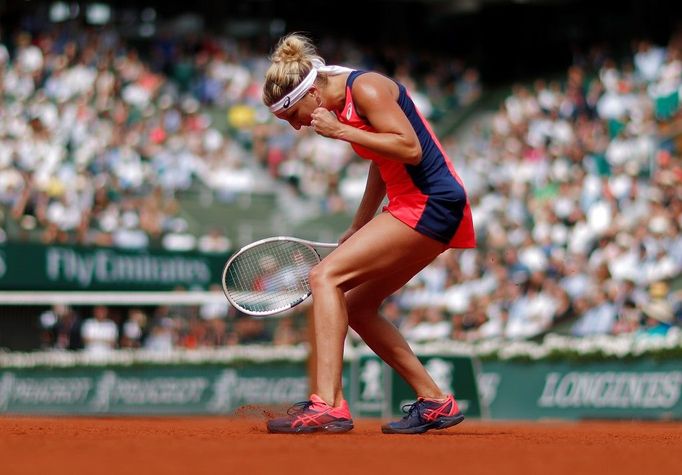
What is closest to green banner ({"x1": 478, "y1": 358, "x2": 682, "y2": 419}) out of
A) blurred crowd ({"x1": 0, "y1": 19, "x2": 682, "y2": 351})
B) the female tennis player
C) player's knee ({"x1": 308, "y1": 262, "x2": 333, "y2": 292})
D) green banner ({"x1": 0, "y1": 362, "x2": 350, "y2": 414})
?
blurred crowd ({"x1": 0, "y1": 19, "x2": 682, "y2": 351})

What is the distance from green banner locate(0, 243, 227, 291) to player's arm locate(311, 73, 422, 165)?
1321 centimetres

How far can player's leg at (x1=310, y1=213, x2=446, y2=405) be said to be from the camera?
6.86 m

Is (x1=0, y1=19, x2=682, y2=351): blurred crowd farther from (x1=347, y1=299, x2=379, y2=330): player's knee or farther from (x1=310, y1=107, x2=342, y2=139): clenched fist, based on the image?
(x1=310, y1=107, x2=342, y2=139): clenched fist

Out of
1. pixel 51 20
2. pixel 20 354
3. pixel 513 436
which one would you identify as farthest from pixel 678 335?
pixel 51 20

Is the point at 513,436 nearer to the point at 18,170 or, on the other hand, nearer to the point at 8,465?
the point at 8,465

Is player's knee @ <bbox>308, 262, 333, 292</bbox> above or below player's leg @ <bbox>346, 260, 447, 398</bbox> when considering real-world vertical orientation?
above

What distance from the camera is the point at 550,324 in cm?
1831

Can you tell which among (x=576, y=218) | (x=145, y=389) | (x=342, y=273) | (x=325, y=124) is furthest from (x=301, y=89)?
(x=576, y=218)

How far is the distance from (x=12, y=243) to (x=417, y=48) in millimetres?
16148

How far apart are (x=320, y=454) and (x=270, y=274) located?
2557mm

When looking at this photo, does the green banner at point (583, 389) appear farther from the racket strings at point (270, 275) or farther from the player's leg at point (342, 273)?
the player's leg at point (342, 273)

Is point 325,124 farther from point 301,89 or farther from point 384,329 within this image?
point 384,329

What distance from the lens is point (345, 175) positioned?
2600cm

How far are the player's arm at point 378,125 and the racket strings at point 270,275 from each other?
128cm
